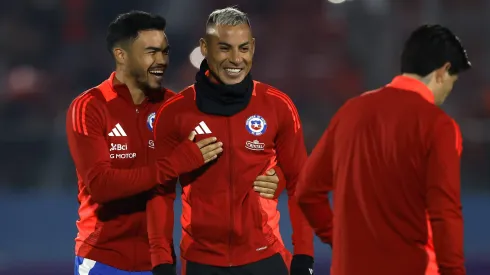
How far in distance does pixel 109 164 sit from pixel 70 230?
545cm

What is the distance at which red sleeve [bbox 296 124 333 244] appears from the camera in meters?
3.25

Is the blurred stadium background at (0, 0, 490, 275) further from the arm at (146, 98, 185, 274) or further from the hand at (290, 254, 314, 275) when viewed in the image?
the hand at (290, 254, 314, 275)

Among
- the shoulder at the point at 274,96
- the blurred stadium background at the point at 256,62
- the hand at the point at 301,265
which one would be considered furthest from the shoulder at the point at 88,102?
the blurred stadium background at the point at 256,62

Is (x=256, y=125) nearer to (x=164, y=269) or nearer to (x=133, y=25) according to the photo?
(x=164, y=269)

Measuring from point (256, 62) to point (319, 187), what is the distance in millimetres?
8130

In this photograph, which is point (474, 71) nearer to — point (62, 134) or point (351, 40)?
point (351, 40)

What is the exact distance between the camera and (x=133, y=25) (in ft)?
14.9

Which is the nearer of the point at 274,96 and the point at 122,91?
the point at 274,96

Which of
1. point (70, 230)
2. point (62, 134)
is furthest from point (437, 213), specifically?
point (62, 134)

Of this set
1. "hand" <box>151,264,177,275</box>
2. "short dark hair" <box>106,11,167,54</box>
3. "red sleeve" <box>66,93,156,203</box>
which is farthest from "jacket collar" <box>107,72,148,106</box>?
"hand" <box>151,264,177,275</box>

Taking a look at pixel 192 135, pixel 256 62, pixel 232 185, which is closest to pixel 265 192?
pixel 232 185

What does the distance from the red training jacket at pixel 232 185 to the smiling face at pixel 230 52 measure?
0.14m

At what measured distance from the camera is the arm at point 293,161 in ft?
13.4

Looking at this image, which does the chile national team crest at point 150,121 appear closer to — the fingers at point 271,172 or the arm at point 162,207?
the arm at point 162,207
